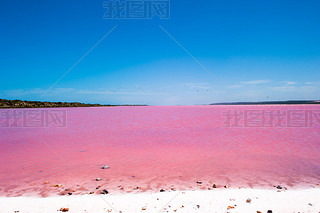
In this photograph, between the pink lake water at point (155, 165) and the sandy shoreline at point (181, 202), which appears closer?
the sandy shoreline at point (181, 202)

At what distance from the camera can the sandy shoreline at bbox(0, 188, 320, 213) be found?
354cm

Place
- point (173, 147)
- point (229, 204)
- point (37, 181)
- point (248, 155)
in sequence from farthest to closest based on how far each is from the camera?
1. point (173, 147)
2. point (248, 155)
3. point (37, 181)
4. point (229, 204)

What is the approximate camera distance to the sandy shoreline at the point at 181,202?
354 centimetres

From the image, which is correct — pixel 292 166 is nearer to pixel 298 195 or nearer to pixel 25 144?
pixel 298 195

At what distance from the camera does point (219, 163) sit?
6.46m

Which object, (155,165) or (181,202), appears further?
(155,165)

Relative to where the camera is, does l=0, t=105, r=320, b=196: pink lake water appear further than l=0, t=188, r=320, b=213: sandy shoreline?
Yes

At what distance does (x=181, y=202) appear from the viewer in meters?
3.79

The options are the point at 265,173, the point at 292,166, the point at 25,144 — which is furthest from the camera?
the point at 25,144

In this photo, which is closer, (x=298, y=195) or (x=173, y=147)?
(x=298, y=195)

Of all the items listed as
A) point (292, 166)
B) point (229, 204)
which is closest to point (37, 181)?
point (229, 204)

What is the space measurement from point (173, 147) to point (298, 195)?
206 inches

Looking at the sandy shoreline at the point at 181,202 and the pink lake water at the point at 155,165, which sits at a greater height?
the sandy shoreline at the point at 181,202

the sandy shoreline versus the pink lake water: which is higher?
the sandy shoreline
